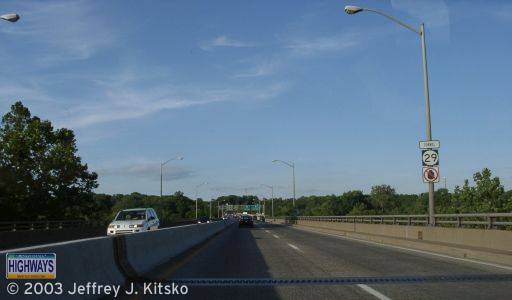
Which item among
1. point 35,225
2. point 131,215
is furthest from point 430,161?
point 35,225

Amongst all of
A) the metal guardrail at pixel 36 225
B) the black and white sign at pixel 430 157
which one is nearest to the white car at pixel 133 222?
the black and white sign at pixel 430 157

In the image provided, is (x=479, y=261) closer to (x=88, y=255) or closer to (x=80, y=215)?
(x=88, y=255)

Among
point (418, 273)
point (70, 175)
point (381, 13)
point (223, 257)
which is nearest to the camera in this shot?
point (418, 273)

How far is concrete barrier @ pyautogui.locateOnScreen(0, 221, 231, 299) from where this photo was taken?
7.60 m

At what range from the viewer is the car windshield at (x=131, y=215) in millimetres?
28000

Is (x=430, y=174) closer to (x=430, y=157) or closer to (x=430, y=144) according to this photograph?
(x=430, y=157)

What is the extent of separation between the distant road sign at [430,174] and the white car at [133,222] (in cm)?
1264

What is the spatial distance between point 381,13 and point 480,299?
57.8 ft

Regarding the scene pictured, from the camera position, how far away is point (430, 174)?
74.5 ft

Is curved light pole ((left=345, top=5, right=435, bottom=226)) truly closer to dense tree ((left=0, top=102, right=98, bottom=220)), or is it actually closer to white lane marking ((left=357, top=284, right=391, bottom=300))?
white lane marking ((left=357, top=284, right=391, bottom=300))

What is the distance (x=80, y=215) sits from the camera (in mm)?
70062

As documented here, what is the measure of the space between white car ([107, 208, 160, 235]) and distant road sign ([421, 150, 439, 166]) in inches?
502

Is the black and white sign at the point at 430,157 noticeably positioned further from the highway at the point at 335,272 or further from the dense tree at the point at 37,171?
the dense tree at the point at 37,171

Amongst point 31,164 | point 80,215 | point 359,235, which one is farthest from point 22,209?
point 359,235
